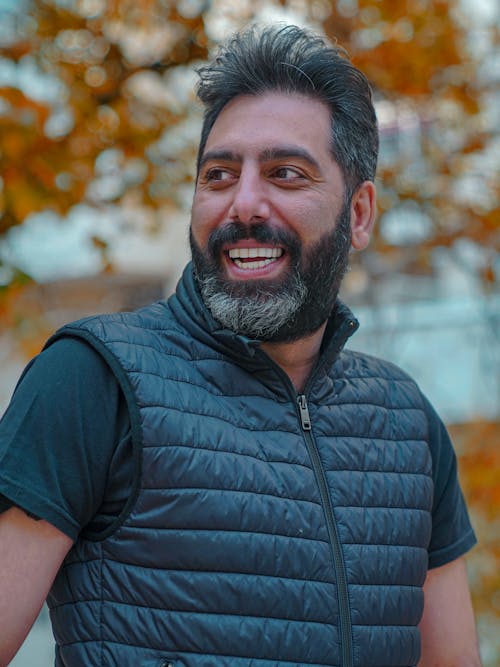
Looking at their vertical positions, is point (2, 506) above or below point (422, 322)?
below

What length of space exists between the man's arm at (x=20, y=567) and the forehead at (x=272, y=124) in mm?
869

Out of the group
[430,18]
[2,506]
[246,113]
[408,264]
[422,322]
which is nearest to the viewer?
[2,506]

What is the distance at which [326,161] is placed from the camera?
2.27 metres

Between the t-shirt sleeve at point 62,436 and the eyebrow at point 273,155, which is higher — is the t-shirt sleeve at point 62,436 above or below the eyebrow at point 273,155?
below

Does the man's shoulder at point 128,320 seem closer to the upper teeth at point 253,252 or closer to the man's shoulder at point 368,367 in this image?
the upper teeth at point 253,252

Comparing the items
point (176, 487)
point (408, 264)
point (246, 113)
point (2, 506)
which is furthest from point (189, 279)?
point (408, 264)

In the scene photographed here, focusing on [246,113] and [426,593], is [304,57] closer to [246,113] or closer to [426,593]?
[246,113]

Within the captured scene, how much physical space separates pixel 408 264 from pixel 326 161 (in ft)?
22.7

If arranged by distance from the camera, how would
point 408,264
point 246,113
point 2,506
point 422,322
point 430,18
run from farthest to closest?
point 422,322, point 408,264, point 430,18, point 246,113, point 2,506

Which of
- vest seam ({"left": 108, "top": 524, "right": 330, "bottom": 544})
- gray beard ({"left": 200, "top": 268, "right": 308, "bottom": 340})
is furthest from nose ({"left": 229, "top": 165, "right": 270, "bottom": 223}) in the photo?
vest seam ({"left": 108, "top": 524, "right": 330, "bottom": 544})

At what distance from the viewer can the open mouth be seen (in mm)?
2139

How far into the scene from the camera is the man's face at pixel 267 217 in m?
2.13

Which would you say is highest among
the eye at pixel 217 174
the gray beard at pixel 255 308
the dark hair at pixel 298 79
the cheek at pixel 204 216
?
the dark hair at pixel 298 79

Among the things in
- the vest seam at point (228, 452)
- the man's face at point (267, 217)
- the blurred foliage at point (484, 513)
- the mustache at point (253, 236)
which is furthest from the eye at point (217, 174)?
the blurred foliage at point (484, 513)
